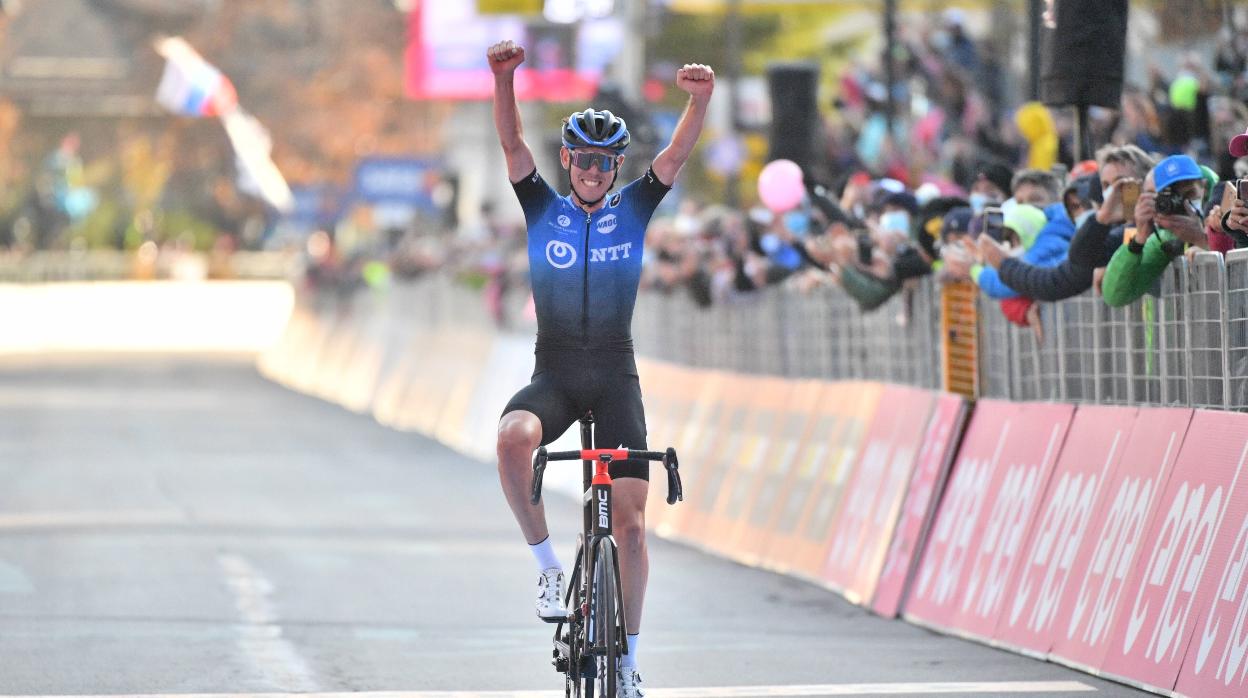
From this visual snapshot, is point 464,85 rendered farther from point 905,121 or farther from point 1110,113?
point 1110,113

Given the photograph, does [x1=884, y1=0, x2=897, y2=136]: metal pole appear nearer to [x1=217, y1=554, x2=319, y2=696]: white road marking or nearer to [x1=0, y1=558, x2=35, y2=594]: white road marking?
[x1=217, y1=554, x2=319, y2=696]: white road marking

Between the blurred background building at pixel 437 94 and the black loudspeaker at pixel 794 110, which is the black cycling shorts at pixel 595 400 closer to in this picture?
the blurred background building at pixel 437 94

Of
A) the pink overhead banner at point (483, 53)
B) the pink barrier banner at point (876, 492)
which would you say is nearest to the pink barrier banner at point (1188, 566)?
the pink barrier banner at point (876, 492)

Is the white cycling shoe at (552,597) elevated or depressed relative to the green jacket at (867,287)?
depressed

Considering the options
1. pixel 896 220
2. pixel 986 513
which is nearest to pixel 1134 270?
pixel 986 513

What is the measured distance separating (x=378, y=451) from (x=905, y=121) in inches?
268

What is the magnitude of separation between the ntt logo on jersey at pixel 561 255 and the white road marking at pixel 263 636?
2.32 m

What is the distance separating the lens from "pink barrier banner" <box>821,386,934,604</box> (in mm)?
14938

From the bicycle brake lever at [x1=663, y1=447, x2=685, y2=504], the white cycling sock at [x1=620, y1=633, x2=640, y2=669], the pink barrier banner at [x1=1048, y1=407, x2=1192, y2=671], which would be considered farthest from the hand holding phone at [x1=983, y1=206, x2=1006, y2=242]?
the white cycling sock at [x1=620, y1=633, x2=640, y2=669]

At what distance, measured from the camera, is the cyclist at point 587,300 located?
32.7ft

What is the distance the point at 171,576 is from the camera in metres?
16.4

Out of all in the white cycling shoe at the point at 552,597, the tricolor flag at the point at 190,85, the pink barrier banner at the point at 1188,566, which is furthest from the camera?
the tricolor flag at the point at 190,85

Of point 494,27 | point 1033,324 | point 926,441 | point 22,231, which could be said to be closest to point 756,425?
point 926,441

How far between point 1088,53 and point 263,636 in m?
5.19
